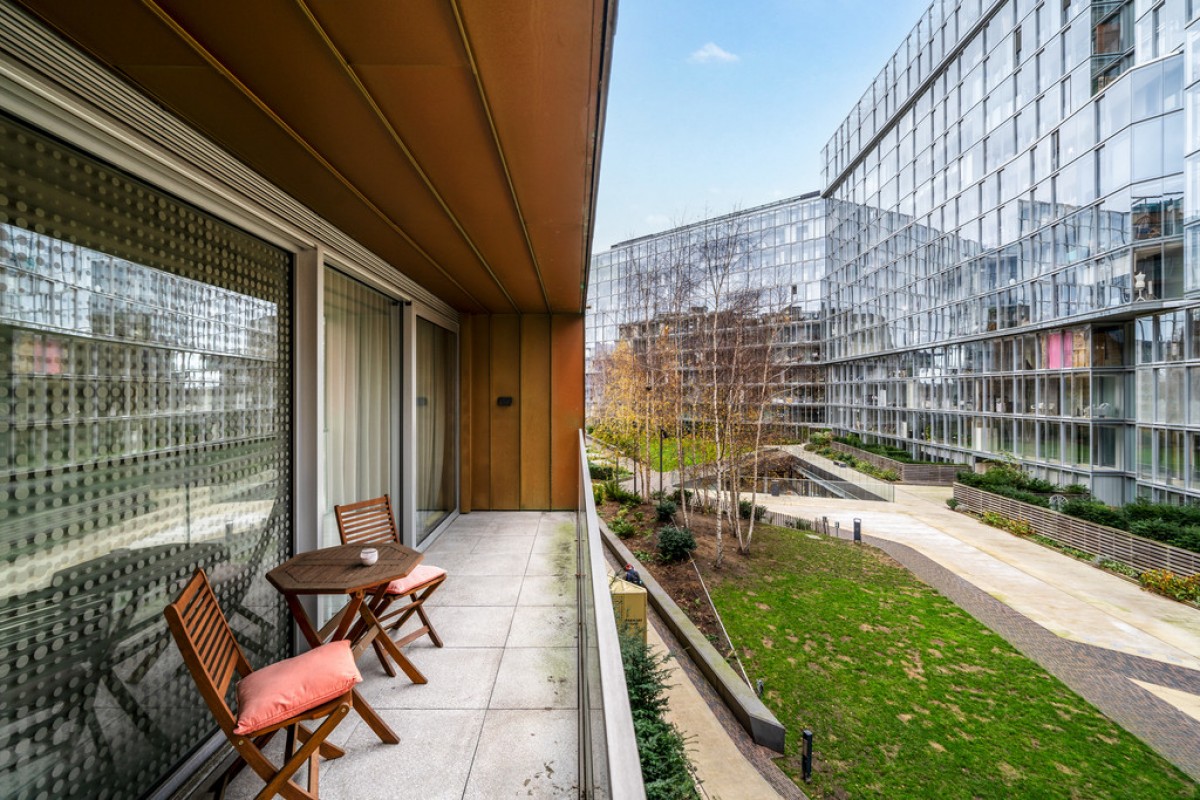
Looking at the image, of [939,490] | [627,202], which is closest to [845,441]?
[939,490]

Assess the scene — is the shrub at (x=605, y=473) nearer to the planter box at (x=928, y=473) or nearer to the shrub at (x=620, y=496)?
the shrub at (x=620, y=496)

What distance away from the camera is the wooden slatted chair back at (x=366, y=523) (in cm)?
307

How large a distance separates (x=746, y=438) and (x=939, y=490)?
10.7 m

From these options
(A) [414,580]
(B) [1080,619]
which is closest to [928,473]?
(B) [1080,619]

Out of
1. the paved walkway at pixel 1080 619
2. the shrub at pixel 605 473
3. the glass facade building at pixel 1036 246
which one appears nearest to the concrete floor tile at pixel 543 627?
the paved walkway at pixel 1080 619

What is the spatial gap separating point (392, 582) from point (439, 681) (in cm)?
60

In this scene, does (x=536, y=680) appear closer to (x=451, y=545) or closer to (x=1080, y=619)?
(x=451, y=545)

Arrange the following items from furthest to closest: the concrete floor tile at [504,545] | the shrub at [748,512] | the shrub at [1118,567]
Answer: the shrub at [748,512] → the shrub at [1118,567] → the concrete floor tile at [504,545]

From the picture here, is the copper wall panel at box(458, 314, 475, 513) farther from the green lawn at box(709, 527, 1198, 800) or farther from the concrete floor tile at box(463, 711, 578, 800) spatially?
the green lawn at box(709, 527, 1198, 800)

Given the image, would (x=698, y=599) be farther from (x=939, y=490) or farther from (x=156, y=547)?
(x=939, y=490)

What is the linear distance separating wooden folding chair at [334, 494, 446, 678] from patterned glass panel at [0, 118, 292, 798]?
62 centimetres

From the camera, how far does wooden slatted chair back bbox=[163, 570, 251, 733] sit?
58.7 inches

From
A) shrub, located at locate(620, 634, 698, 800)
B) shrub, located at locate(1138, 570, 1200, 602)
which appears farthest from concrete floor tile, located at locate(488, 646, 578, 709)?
shrub, located at locate(1138, 570, 1200, 602)

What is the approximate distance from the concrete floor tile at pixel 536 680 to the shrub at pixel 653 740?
36 cm
